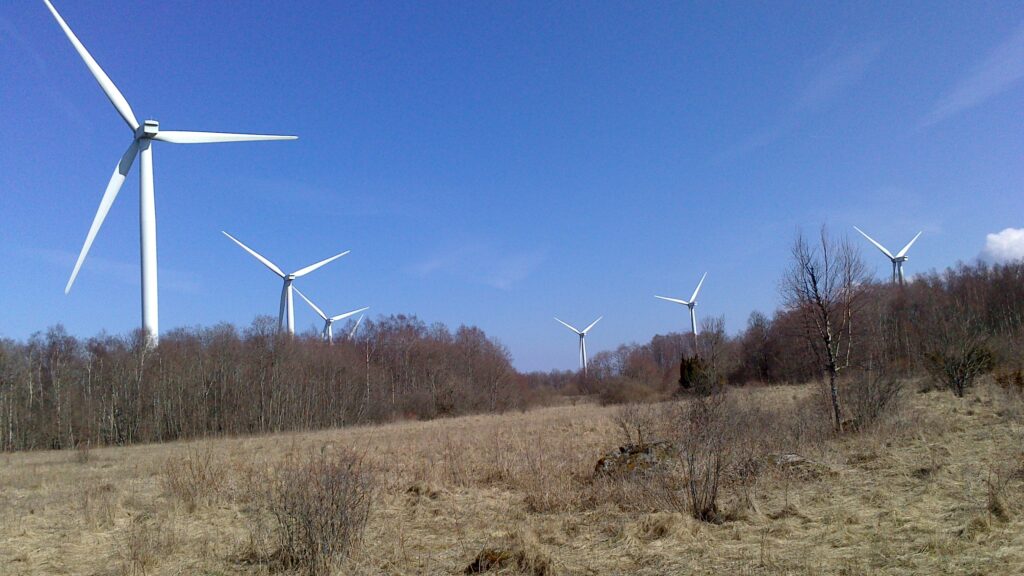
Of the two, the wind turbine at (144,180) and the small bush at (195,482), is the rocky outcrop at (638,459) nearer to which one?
the small bush at (195,482)

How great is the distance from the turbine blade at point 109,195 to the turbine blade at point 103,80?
1.59m

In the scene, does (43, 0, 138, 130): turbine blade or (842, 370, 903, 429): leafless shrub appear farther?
(43, 0, 138, 130): turbine blade

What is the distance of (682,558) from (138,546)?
6.78 meters

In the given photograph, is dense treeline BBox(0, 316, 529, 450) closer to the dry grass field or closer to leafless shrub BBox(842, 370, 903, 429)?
the dry grass field

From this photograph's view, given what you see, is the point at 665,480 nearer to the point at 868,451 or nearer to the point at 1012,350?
the point at 868,451

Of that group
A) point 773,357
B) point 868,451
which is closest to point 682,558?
point 868,451

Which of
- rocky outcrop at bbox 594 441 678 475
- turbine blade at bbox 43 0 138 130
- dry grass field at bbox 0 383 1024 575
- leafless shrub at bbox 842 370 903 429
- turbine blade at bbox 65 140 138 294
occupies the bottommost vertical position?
dry grass field at bbox 0 383 1024 575

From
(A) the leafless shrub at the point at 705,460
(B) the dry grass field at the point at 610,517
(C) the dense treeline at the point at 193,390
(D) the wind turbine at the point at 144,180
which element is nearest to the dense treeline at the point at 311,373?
(C) the dense treeline at the point at 193,390

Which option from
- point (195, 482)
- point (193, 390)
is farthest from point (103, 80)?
point (195, 482)

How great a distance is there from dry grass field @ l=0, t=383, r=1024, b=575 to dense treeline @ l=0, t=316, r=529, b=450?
29.7m

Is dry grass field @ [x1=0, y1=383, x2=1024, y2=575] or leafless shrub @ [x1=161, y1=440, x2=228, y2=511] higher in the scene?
leafless shrub @ [x1=161, y1=440, x2=228, y2=511]

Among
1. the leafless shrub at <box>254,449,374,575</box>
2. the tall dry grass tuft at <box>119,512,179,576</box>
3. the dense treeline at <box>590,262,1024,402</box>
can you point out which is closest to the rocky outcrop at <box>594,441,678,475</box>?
the leafless shrub at <box>254,449,374,575</box>

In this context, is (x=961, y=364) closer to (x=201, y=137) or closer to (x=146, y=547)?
(x=146, y=547)

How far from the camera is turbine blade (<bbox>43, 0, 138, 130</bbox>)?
114ft
